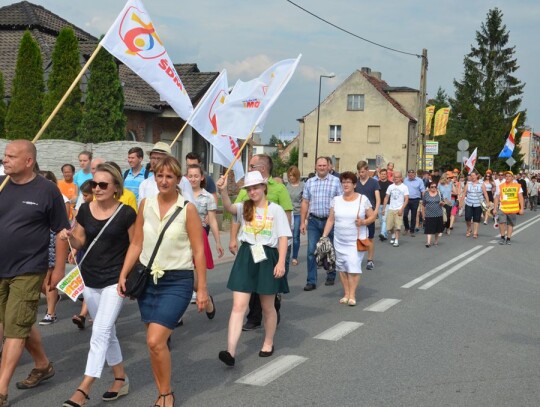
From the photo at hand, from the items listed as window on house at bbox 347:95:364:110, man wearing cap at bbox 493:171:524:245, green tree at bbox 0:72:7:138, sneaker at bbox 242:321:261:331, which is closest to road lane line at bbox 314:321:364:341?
sneaker at bbox 242:321:261:331

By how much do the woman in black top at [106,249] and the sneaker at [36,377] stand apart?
20.2 inches

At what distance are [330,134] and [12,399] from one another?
58.9 metres

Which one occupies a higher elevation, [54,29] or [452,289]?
[54,29]

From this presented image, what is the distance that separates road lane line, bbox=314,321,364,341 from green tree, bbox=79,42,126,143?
16.9 m

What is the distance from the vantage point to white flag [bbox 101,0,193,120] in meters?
8.12

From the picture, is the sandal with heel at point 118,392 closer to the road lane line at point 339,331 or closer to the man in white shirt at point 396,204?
the road lane line at point 339,331

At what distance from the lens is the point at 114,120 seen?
2333cm

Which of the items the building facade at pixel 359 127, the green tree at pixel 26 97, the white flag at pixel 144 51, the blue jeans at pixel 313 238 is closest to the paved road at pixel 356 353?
the blue jeans at pixel 313 238

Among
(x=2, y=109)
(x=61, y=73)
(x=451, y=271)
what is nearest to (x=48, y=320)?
(x=451, y=271)

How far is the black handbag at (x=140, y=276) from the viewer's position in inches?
184

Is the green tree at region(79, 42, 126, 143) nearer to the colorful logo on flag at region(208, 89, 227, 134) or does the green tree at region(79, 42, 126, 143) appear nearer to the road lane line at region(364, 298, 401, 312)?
the colorful logo on flag at region(208, 89, 227, 134)

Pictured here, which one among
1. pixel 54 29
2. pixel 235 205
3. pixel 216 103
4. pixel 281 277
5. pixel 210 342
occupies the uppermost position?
pixel 54 29

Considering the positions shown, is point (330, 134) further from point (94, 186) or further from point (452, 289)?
point (94, 186)

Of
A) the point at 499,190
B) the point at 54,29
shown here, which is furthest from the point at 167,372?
the point at 54,29
